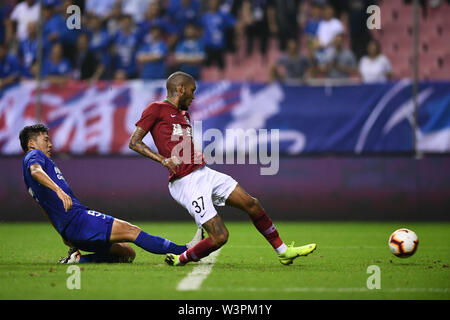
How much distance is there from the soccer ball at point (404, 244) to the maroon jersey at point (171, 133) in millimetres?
2216

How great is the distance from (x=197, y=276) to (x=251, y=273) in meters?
0.58

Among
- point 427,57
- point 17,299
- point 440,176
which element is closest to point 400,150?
point 440,176

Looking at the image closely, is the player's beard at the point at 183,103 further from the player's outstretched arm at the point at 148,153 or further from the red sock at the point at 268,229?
the red sock at the point at 268,229

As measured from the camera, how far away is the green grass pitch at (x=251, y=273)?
5941 millimetres

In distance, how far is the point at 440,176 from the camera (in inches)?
530

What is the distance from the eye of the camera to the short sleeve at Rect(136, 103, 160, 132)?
767 cm

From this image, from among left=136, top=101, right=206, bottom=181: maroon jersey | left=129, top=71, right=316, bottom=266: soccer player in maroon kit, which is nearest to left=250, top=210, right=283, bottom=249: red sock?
left=129, top=71, right=316, bottom=266: soccer player in maroon kit

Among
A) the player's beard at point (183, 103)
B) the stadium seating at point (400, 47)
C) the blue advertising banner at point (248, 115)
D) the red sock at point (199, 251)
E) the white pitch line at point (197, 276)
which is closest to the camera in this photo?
the white pitch line at point (197, 276)

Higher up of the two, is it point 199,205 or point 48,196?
point 48,196

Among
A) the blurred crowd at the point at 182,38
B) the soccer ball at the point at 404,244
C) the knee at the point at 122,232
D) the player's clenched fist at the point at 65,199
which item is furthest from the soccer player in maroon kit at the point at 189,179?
the blurred crowd at the point at 182,38

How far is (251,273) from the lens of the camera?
23.6 ft

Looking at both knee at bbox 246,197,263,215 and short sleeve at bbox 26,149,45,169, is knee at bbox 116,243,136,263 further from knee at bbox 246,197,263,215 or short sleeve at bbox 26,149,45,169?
knee at bbox 246,197,263,215

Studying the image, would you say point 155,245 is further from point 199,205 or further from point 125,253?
point 199,205

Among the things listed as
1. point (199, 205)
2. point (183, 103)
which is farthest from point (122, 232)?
point (183, 103)
